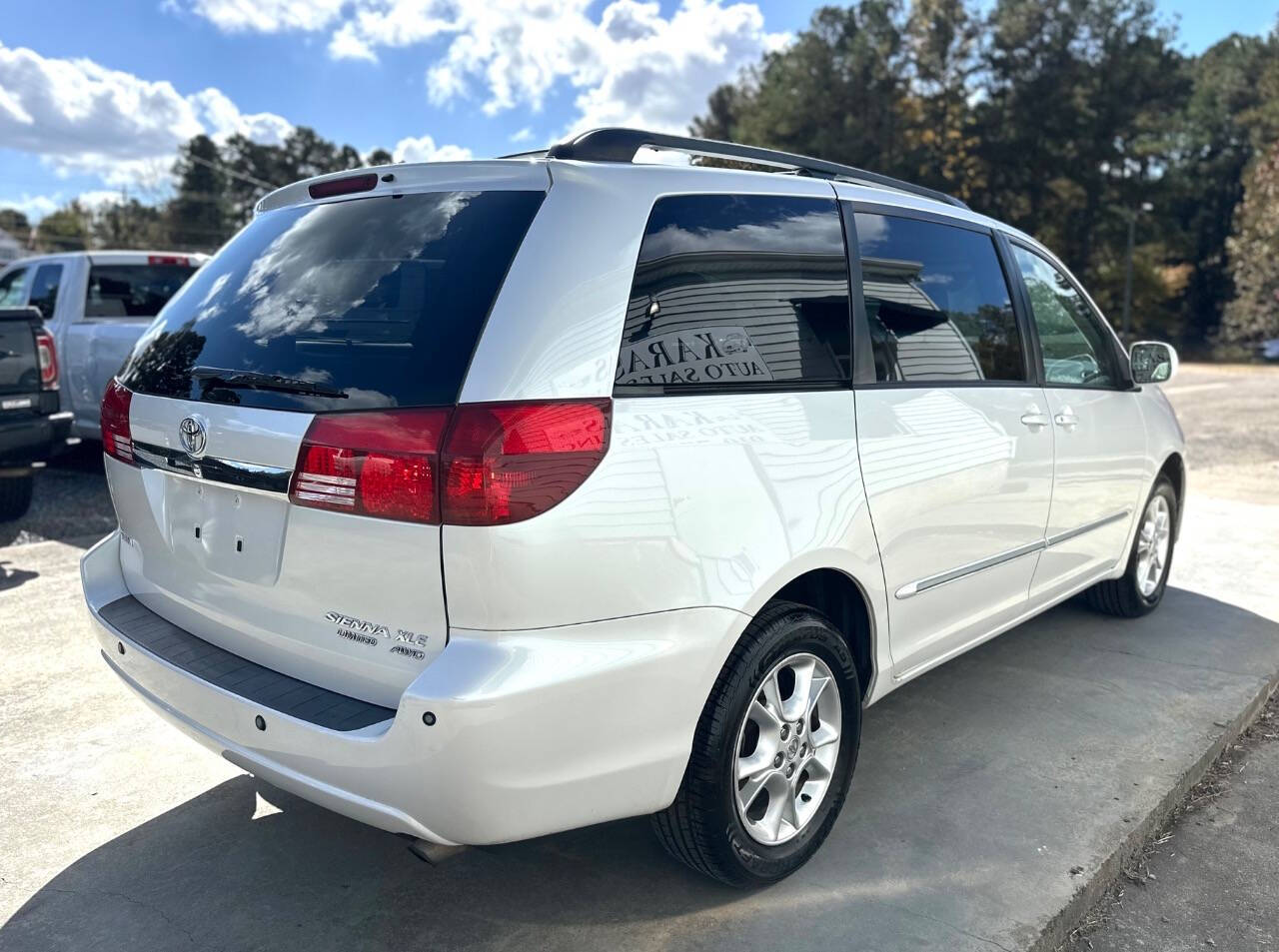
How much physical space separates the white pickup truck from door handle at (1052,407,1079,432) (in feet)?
23.7

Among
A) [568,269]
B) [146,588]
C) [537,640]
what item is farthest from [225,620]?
[568,269]

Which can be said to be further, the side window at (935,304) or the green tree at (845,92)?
the green tree at (845,92)

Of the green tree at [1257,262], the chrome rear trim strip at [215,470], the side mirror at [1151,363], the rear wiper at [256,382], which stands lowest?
Answer: the chrome rear trim strip at [215,470]

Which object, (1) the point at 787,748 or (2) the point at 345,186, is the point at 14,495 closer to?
(2) the point at 345,186

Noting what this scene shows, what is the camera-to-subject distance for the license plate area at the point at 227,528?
233cm

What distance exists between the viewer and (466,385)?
2.08m

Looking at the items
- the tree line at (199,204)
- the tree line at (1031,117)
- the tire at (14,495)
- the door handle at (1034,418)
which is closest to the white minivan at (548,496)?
the door handle at (1034,418)

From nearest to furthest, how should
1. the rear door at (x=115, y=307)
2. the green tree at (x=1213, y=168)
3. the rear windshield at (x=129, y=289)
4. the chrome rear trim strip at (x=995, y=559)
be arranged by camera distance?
the chrome rear trim strip at (x=995, y=559) → the rear door at (x=115, y=307) → the rear windshield at (x=129, y=289) → the green tree at (x=1213, y=168)

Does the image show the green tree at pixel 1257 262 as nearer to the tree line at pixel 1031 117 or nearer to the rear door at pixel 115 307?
the tree line at pixel 1031 117

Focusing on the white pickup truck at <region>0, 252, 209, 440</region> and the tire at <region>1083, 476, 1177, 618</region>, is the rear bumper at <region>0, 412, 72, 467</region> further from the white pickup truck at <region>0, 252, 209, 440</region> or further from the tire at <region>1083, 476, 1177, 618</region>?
the tire at <region>1083, 476, 1177, 618</region>

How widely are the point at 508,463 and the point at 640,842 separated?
1412mm

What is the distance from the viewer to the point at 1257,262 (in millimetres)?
38406

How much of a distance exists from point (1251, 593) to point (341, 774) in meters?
Answer: 5.12

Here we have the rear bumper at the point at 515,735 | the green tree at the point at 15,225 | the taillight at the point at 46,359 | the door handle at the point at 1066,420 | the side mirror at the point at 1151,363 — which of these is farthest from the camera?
the green tree at the point at 15,225
